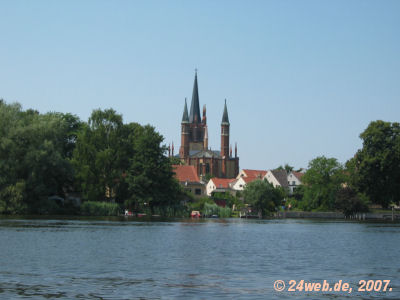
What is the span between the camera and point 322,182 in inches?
4875

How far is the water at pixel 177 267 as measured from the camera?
20.7m

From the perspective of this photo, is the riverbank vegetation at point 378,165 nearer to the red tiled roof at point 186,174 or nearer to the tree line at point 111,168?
the tree line at point 111,168

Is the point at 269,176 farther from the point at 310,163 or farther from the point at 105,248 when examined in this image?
the point at 105,248

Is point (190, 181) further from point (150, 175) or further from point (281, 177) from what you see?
point (150, 175)

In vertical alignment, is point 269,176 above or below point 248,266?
above

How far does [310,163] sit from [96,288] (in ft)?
359

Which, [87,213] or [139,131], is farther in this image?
[139,131]

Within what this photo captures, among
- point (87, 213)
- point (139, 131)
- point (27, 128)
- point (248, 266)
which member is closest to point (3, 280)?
point (248, 266)

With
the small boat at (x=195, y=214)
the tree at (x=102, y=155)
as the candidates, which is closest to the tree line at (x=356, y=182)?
the small boat at (x=195, y=214)

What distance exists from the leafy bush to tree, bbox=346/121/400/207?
37.1 m

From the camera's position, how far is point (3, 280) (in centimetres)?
2230

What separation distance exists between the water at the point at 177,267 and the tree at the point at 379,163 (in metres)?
53.8

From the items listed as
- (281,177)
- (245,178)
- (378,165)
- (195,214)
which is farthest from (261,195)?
(245,178)

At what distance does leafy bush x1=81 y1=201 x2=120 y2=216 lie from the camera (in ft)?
282
